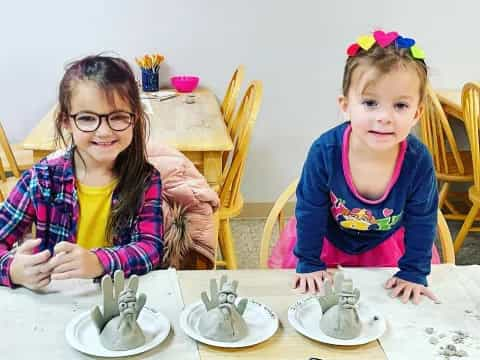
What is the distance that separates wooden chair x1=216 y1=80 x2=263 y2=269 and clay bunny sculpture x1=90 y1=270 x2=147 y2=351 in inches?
60.1

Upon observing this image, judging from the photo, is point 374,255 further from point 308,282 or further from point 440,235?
point 308,282

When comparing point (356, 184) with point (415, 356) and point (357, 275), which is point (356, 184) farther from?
point (415, 356)

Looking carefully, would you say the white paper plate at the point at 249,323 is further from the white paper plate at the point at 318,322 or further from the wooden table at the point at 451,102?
the wooden table at the point at 451,102

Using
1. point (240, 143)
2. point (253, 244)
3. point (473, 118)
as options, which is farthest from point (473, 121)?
point (253, 244)

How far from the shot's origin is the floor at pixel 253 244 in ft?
10.7

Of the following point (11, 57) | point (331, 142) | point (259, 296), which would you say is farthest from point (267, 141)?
point (259, 296)

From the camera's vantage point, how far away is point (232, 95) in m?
3.17

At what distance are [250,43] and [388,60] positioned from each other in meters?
2.24

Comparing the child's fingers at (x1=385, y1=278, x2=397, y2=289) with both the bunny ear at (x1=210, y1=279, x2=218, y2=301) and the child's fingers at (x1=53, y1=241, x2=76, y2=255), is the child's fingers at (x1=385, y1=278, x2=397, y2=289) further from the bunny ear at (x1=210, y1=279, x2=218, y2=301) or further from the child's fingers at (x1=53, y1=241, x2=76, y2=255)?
the child's fingers at (x1=53, y1=241, x2=76, y2=255)

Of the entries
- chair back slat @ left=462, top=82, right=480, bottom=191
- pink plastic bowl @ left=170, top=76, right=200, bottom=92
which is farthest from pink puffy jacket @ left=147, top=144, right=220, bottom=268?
pink plastic bowl @ left=170, top=76, right=200, bottom=92

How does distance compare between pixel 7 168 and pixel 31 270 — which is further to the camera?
pixel 7 168

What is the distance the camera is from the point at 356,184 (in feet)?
5.04

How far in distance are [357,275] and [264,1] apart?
2322mm

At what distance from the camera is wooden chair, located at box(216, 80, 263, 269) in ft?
8.64
